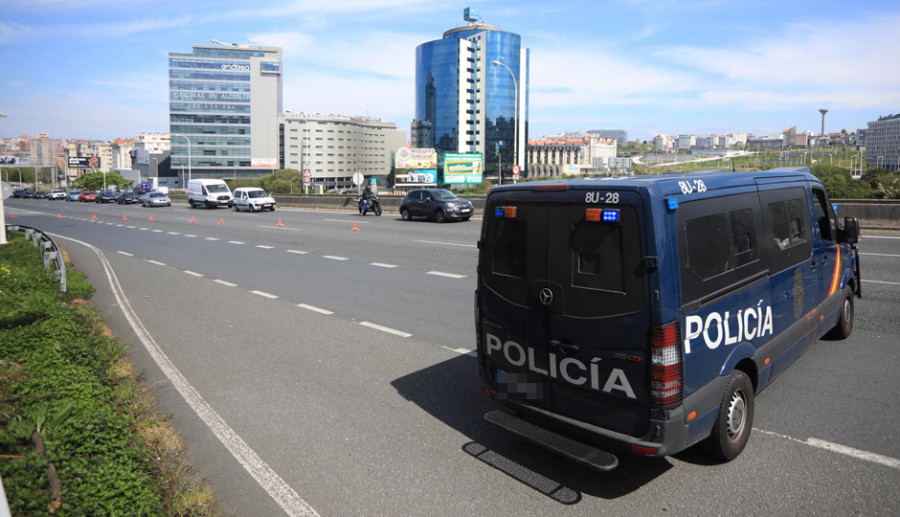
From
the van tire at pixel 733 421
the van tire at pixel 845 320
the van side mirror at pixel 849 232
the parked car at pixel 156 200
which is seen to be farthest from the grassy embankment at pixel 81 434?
the parked car at pixel 156 200

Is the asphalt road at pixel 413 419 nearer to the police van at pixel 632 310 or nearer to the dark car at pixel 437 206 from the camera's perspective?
the police van at pixel 632 310

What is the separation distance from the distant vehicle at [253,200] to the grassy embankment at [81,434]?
1374 inches

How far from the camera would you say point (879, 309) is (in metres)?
8.95

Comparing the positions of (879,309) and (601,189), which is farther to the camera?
(879,309)

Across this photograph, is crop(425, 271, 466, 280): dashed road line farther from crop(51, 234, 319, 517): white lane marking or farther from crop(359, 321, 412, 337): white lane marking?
crop(51, 234, 319, 517): white lane marking

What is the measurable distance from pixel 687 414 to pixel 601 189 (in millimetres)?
1553

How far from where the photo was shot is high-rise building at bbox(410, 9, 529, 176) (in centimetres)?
14800

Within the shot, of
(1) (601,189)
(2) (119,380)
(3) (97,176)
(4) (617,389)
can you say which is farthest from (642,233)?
(3) (97,176)

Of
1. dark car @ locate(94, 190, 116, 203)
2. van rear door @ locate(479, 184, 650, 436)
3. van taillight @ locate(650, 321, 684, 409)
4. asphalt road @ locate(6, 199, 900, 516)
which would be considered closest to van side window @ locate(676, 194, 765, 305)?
van taillight @ locate(650, 321, 684, 409)

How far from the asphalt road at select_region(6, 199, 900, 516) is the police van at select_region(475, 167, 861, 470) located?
0.31 metres

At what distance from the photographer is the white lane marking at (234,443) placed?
4.11 meters

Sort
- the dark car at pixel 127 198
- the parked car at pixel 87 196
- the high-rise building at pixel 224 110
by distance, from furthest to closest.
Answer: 1. the high-rise building at pixel 224 110
2. the parked car at pixel 87 196
3. the dark car at pixel 127 198

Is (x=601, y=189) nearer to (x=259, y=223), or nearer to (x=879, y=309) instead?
(x=879, y=309)

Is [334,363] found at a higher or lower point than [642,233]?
lower
